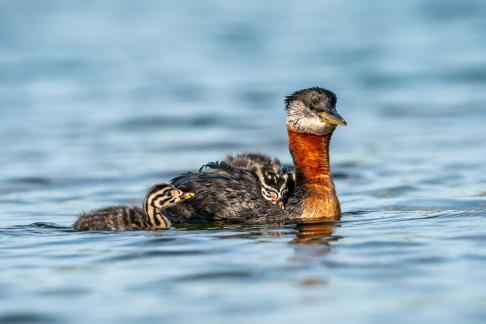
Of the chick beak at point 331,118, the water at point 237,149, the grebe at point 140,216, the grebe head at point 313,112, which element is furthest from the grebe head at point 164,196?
the chick beak at point 331,118

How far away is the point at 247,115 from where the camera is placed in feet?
71.1

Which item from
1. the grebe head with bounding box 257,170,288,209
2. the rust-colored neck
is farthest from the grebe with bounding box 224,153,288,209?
the rust-colored neck

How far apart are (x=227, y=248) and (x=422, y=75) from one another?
16.6 metres

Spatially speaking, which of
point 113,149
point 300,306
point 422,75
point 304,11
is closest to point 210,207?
point 300,306

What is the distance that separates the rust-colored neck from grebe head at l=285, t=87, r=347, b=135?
0.10 m

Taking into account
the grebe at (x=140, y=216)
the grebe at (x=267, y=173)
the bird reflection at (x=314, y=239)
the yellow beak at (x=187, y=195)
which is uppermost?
the grebe at (x=267, y=173)

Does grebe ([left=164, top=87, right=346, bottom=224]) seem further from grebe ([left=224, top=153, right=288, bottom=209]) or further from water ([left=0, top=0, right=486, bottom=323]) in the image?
water ([left=0, top=0, right=486, bottom=323])

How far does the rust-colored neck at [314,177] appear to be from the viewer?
38.2ft

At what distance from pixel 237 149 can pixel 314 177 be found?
21.8 feet

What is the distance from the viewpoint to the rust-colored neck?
1164 centimetres

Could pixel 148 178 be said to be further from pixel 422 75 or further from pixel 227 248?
pixel 422 75

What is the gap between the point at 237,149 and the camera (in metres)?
18.4

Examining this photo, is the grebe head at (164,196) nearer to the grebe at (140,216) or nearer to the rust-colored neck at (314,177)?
the grebe at (140,216)

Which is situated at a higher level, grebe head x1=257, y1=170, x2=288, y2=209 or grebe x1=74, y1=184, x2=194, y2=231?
grebe head x1=257, y1=170, x2=288, y2=209
